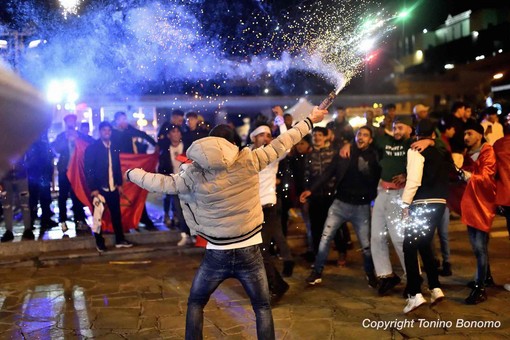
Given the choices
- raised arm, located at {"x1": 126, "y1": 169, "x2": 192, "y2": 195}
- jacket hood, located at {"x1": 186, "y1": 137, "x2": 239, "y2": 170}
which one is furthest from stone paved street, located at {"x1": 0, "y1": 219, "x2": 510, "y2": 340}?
jacket hood, located at {"x1": 186, "y1": 137, "x2": 239, "y2": 170}

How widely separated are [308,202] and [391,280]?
2.06 metres

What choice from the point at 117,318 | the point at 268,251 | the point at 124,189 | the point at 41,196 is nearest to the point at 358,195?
the point at 268,251

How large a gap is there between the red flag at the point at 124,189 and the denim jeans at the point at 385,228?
13.8 ft

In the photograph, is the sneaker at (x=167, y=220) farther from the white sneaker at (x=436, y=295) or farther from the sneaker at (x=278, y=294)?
the white sneaker at (x=436, y=295)

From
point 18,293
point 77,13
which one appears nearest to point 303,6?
point 77,13

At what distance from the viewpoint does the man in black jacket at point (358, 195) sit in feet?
20.5

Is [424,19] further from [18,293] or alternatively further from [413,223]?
[18,293]

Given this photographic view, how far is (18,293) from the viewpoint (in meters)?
6.25

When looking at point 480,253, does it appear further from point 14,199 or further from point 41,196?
point 14,199

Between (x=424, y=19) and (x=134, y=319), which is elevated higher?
(x=424, y=19)

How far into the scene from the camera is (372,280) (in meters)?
6.29

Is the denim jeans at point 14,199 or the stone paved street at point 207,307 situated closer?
the stone paved street at point 207,307

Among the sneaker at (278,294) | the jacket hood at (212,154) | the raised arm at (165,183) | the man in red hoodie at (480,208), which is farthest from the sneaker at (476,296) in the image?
the raised arm at (165,183)

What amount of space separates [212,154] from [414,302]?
9.77ft
